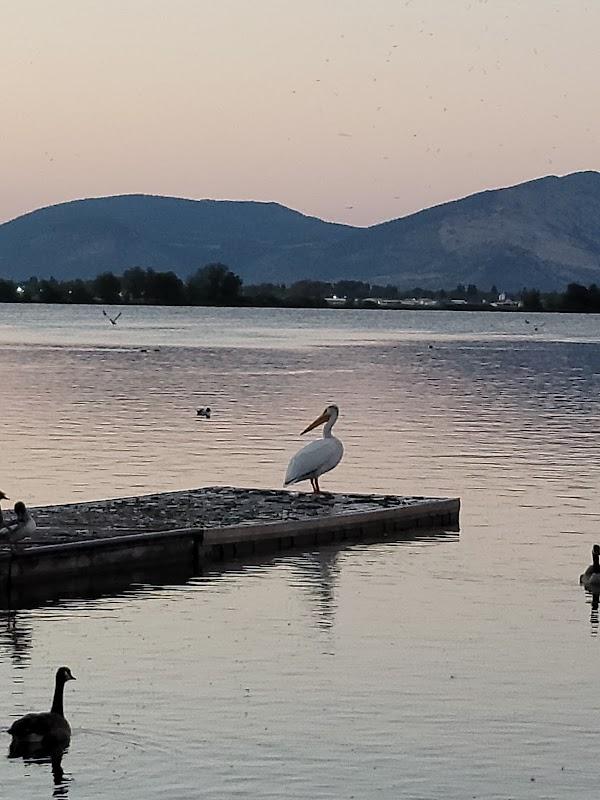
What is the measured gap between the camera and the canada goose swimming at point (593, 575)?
73.2 ft

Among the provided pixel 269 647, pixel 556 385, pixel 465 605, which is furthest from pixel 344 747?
pixel 556 385

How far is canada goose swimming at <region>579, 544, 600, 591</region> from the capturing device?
22.3 m

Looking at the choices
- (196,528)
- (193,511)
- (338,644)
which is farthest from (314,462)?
(338,644)

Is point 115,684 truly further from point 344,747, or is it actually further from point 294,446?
point 294,446

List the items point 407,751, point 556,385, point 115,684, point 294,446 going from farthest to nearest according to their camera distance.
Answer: point 556,385
point 294,446
point 115,684
point 407,751

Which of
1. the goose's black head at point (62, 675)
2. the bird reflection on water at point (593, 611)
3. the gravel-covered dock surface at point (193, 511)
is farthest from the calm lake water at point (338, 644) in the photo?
the gravel-covered dock surface at point (193, 511)

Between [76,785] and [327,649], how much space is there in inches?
210

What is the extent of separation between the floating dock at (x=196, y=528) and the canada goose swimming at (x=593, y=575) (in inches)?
151

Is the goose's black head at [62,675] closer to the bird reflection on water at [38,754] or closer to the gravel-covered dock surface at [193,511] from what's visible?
the bird reflection on water at [38,754]

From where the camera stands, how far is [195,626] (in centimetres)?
1950

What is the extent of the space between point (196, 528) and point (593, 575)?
479 cm

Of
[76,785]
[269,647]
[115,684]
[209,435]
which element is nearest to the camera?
[76,785]

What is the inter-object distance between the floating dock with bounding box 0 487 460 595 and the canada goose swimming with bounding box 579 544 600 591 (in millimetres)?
3830

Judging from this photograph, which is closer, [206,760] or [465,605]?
[206,760]
